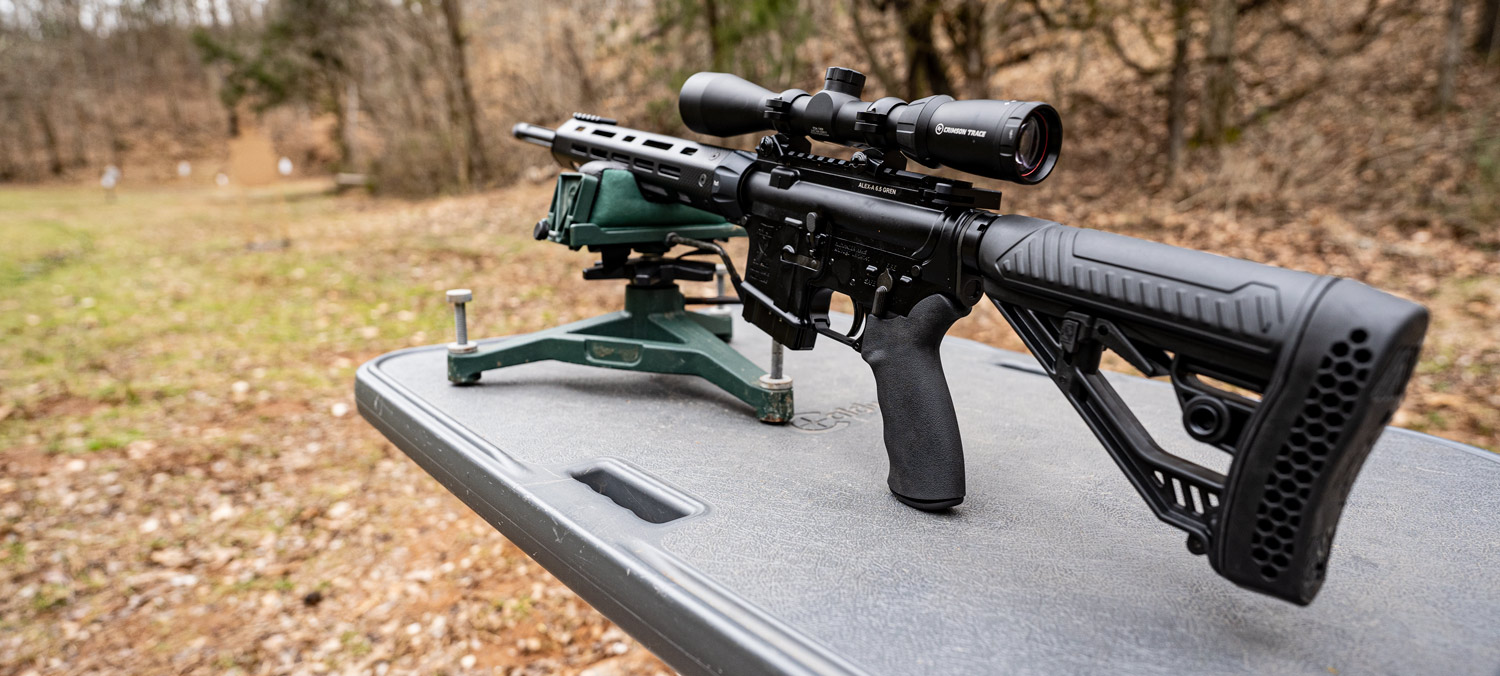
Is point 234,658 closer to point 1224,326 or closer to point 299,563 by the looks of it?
point 299,563

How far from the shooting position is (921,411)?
143 centimetres

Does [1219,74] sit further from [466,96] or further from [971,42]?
[466,96]

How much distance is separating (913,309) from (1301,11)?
772 cm

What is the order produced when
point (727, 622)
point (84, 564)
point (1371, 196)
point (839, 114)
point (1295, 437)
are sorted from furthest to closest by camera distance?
point (1371, 196), point (84, 564), point (839, 114), point (727, 622), point (1295, 437)

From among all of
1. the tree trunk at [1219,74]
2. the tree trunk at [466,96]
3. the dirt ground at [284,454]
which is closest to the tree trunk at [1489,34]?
the tree trunk at [1219,74]

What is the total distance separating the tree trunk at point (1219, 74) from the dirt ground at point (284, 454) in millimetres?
1032

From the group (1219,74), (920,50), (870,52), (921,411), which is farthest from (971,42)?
(921,411)

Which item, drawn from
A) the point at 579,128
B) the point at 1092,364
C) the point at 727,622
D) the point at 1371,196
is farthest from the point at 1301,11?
the point at 727,622

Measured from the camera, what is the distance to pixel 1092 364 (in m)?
1.15

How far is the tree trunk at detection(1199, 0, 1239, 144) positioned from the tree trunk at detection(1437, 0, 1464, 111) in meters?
1.40

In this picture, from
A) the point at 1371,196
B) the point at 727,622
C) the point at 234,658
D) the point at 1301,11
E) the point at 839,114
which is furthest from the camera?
the point at 1301,11

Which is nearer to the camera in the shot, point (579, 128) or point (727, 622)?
point (727, 622)

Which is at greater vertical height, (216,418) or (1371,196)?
(1371,196)

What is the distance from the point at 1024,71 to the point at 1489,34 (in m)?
3.64
